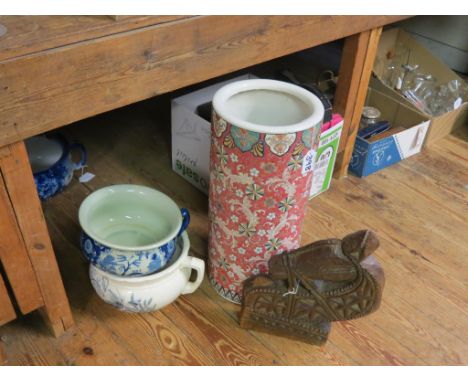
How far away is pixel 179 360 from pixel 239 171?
36 cm

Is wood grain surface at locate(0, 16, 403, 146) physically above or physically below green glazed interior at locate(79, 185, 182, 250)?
above

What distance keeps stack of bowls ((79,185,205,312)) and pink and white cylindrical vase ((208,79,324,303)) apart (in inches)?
3.0

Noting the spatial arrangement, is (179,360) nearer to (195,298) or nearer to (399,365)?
(195,298)

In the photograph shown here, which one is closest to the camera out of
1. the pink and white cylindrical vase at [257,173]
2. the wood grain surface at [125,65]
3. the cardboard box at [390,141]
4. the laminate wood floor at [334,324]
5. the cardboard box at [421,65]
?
the wood grain surface at [125,65]

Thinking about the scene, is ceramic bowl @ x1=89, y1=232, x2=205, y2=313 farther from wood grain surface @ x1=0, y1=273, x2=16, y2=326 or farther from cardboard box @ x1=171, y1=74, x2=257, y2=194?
cardboard box @ x1=171, y1=74, x2=257, y2=194

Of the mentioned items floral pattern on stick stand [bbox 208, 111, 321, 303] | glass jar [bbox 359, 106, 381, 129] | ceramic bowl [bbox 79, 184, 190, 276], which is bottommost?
glass jar [bbox 359, 106, 381, 129]

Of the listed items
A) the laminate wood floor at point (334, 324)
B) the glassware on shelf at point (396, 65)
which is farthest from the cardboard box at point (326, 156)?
the glassware on shelf at point (396, 65)

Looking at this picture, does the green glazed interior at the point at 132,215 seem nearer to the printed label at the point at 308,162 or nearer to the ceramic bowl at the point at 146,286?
the ceramic bowl at the point at 146,286

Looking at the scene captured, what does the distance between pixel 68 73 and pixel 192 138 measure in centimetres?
55

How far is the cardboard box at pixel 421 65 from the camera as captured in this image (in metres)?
1.52

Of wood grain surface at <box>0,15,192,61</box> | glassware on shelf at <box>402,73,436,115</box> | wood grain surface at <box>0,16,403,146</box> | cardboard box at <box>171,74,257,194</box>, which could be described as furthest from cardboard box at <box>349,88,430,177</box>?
wood grain surface at <box>0,15,192,61</box>

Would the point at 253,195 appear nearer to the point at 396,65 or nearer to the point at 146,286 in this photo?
the point at 146,286

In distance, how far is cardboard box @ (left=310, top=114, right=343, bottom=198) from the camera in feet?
3.94

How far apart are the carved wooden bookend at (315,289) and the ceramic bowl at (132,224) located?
0.58 feet
